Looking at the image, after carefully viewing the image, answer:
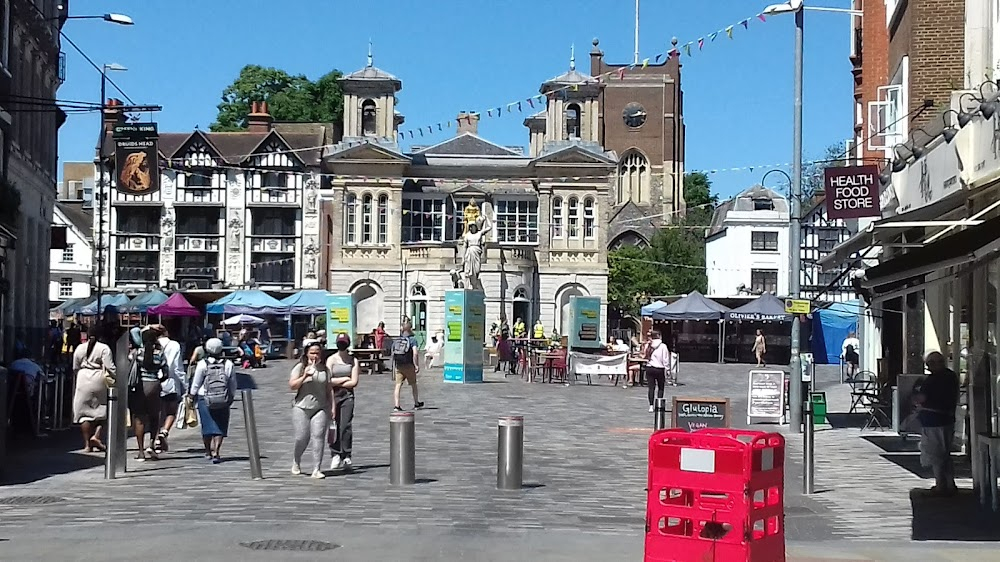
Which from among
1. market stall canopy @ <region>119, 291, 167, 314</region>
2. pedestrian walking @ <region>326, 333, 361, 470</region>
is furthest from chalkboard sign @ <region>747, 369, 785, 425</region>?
market stall canopy @ <region>119, 291, 167, 314</region>

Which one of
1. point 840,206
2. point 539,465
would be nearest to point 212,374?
point 539,465

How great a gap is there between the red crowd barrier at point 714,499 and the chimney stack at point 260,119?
247ft

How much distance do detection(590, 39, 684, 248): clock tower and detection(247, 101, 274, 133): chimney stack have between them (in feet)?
108

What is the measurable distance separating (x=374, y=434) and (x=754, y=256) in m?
62.7

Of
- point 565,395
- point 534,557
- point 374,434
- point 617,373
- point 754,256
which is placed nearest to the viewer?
point 534,557

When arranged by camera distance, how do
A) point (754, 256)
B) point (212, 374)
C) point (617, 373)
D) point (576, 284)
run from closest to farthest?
point (212, 374) < point (617, 373) < point (576, 284) < point (754, 256)

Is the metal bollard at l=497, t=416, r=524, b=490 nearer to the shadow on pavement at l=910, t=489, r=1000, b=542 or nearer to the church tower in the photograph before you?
the shadow on pavement at l=910, t=489, r=1000, b=542

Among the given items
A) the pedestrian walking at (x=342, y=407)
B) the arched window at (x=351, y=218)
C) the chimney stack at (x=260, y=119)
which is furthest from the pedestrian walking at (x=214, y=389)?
the chimney stack at (x=260, y=119)

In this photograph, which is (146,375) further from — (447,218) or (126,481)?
(447,218)

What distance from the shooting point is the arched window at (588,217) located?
238 ft

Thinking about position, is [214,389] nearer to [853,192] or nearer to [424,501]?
[424,501]

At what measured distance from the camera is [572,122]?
74188 millimetres

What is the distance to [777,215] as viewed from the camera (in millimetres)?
84250

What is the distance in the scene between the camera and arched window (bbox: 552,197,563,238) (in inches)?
2874
